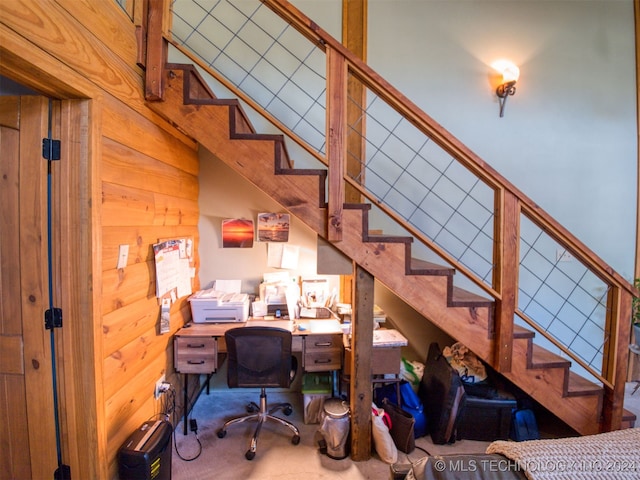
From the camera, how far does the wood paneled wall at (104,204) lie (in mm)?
1149

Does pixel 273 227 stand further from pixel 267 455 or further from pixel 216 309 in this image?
pixel 267 455

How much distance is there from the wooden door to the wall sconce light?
3.37 metres

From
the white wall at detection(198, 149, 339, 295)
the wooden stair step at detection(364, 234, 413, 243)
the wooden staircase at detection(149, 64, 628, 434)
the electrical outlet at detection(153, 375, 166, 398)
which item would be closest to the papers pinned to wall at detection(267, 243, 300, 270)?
the white wall at detection(198, 149, 339, 295)

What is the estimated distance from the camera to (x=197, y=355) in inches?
84.8

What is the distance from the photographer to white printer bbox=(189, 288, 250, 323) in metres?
2.34

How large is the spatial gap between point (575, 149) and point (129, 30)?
378cm

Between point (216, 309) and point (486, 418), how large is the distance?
87.6 inches

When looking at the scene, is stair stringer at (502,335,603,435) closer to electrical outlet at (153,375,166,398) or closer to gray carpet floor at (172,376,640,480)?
gray carpet floor at (172,376,640,480)

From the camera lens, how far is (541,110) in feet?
9.37

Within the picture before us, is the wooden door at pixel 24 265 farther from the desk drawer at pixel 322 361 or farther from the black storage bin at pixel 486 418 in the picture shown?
the black storage bin at pixel 486 418

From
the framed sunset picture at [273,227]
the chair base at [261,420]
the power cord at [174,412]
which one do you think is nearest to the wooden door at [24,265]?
the power cord at [174,412]

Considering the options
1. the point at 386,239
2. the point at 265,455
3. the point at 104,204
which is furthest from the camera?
the point at 265,455

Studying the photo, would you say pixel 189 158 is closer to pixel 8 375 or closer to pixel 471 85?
pixel 8 375

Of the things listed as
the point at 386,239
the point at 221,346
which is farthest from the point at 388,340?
the point at 221,346
